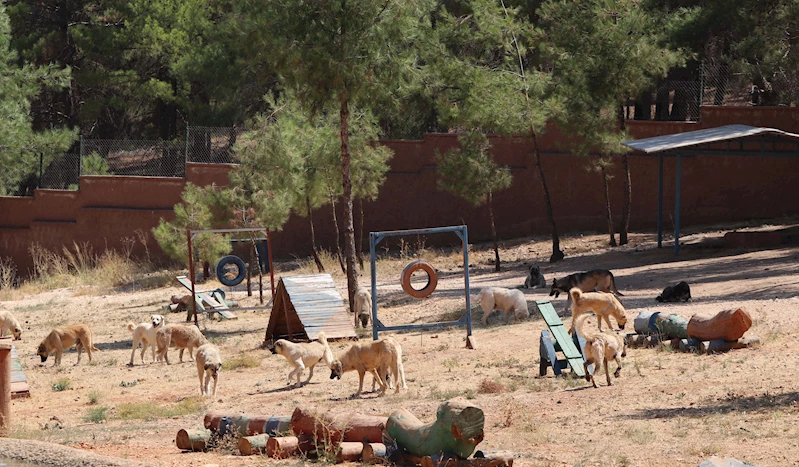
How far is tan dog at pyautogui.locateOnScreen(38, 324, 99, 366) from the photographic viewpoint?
1791cm

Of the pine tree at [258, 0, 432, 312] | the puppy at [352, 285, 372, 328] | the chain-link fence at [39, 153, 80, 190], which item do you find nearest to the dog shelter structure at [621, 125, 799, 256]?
the pine tree at [258, 0, 432, 312]

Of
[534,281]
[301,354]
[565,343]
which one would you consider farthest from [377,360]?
[534,281]

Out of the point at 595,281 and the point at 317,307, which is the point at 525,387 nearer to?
the point at 317,307

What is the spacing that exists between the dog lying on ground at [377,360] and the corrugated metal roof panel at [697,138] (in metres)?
13.2

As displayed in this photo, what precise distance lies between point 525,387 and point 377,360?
189 centimetres

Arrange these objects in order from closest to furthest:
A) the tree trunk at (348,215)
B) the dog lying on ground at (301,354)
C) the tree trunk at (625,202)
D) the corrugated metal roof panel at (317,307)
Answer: the dog lying on ground at (301,354), the corrugated metal roof panel at (317,307), the tree trunk at (348,215), the tree trunk at (625,202)

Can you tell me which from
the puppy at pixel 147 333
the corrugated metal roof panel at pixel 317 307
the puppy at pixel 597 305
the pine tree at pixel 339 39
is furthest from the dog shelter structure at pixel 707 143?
the puppy at pixel 147 333

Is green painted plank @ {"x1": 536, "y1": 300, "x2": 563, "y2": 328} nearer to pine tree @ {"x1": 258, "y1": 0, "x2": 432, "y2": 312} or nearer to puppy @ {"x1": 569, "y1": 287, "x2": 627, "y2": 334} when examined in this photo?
puppy @ {"x1": 569, "y1": 287, "x2": 627, "y2": 334}

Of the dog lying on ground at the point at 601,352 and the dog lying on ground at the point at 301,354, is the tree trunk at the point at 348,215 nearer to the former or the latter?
the dog lying on ground at the point at 301,354

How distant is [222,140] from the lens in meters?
35.8

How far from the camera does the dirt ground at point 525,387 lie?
33.4 ft

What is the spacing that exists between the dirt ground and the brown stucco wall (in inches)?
264

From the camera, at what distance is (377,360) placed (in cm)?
1374

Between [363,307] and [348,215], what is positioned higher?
[348,215]
